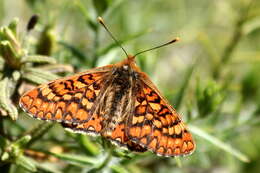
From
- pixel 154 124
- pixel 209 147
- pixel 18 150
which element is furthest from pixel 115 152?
pixel 209 147

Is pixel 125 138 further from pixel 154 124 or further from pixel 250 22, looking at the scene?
pixel 250 22

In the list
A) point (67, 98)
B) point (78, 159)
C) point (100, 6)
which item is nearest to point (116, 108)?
point (67, 98)

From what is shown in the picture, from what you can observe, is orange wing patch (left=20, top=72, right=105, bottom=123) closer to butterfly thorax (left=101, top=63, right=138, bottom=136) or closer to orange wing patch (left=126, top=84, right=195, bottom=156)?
butterfly thorax (left=101, top=63, right=138, bottom=136)

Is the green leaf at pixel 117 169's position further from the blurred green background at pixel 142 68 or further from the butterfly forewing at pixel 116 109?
the butterfly forewing at pixel 116 109

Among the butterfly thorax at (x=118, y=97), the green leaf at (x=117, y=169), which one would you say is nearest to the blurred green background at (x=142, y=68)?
the green leaf at (x=117, y=169)

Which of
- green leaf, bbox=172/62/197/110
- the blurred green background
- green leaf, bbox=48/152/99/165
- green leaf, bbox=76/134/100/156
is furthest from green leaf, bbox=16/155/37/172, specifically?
green leaf, bbox=172/62/197/110

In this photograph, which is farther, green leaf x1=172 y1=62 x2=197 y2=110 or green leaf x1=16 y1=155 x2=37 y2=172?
green leaf x1=172 y1=62 x2=197 y2=110

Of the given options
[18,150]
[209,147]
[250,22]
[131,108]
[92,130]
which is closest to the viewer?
[18,150]
